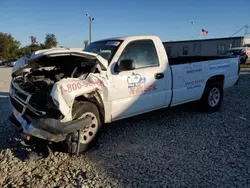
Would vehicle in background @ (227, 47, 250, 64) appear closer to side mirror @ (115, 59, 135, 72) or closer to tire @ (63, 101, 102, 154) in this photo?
side mirror @ (115, 59, 135, 72)

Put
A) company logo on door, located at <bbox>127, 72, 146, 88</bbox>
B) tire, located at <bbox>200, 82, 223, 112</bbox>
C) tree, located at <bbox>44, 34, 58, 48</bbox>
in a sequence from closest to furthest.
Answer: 1. company logo on door, located at <bbox>127, 72, 146, 88</bbox>
2. tire, located at <bbox>200, 82, 223, 112</bbox>
3. tree, located at <bbox>44, 34, 58, 48</bbox>

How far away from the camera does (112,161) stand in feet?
12.5

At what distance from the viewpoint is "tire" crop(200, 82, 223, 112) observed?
620cm

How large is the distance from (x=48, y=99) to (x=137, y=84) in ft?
5.65

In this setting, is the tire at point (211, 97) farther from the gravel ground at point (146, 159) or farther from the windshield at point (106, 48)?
the windshield at point (106, 48)

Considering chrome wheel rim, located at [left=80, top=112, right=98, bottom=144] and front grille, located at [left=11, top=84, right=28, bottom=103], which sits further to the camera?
chrome wheel rim, located at [left=80, top=112, right=98, bottom=144]

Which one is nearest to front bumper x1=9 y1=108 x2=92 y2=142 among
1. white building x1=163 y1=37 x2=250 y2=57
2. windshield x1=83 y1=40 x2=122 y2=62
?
windshield x1=83 y1=40 x2=122 y2=62

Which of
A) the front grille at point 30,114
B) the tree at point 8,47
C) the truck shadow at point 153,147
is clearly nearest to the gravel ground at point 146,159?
the truck shadow at point 153,147

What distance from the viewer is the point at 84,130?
13.5 feet

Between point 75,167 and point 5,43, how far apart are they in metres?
65.3

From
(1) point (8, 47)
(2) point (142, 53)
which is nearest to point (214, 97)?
(2) point (142, 53)

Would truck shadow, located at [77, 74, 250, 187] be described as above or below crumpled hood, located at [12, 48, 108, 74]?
below

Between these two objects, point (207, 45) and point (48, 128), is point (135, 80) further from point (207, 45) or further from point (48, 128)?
point (207, 45)

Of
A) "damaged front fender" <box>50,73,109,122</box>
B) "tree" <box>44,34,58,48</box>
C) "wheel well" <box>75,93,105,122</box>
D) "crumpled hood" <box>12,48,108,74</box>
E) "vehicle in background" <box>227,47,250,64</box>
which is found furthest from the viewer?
"tree" <box>44,34,58,48</box>
